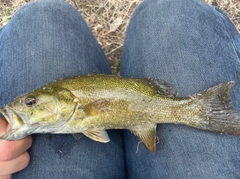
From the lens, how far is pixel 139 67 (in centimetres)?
233

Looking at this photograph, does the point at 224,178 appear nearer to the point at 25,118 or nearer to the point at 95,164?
the point at 95,164

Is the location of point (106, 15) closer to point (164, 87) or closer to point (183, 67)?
point (183, 67)

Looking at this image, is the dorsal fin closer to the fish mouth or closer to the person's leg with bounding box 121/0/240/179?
the person's leg with bounding box 121/0/240/179

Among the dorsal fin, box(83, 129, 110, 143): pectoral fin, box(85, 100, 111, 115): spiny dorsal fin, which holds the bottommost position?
box(83, 129, 110, 143): pectoral fin

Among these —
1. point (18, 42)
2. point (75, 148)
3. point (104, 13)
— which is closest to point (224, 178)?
point (75, 148)

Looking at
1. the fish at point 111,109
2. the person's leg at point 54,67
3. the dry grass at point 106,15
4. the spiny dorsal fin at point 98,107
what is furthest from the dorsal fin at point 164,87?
the dry grass at point 106,15

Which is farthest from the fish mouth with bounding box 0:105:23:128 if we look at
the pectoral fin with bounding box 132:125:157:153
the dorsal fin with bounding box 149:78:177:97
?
the dorsal fin with bounding box 149:78:177:97

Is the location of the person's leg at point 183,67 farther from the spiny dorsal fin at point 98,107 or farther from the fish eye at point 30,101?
the fish eye at point 30,101

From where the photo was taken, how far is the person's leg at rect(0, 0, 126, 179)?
2115mm

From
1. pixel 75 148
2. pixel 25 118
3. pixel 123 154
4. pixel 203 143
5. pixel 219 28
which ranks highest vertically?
pixel 219 28

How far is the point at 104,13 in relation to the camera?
10.9 ft

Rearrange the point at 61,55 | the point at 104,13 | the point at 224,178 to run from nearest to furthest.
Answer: the point at 224,178 → the point at 61,55 → the point at 104,13

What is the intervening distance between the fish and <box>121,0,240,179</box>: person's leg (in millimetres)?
182

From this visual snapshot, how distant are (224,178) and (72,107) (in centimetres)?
110
